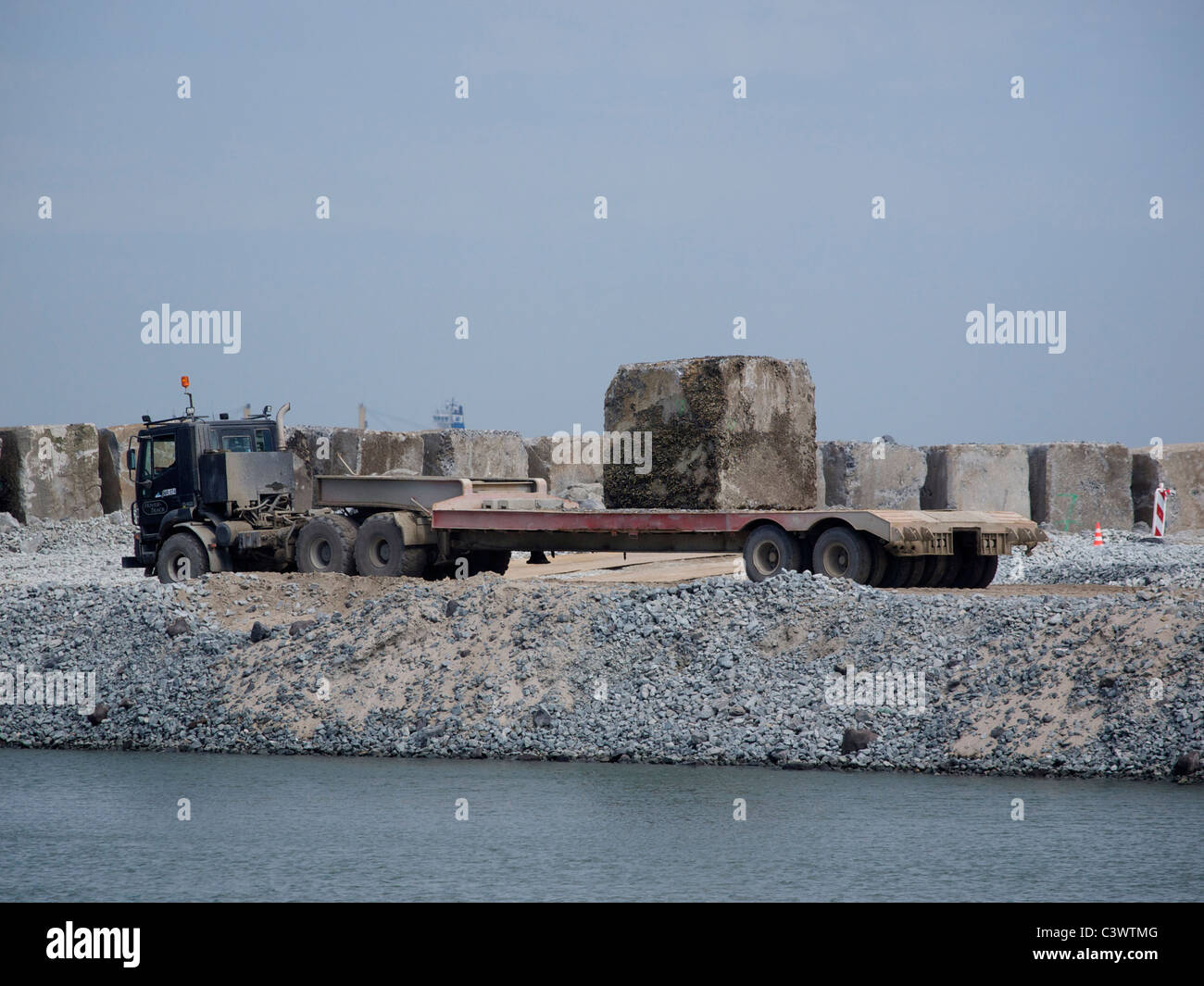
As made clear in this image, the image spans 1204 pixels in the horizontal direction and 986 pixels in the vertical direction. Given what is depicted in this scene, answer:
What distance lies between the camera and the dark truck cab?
19031mm

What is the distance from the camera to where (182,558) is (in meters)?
Result: 19.2

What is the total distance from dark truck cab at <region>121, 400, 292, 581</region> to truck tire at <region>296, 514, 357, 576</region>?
1042 millimetres

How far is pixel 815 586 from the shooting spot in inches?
579

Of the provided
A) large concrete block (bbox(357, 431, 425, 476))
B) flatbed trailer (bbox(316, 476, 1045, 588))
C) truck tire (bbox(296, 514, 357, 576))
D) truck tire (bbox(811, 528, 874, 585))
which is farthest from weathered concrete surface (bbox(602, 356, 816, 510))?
large concrete block (bbox(357, 431, 425, 476))

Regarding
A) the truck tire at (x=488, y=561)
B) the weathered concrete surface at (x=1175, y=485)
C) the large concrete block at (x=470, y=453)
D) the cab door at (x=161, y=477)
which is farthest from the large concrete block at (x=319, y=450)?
the weathered concrete surface at (x=1175, y=485)

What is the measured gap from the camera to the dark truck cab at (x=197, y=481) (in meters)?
19.0

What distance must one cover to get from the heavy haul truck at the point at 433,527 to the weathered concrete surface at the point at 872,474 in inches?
512

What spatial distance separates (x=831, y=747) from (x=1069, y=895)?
414cm

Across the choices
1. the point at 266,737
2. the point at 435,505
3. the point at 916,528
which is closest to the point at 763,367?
the point at 916,528

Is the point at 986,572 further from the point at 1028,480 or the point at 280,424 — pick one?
the point at 1028,480

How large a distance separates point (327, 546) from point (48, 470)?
13.3 m

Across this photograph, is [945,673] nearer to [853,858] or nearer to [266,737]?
[853,858]

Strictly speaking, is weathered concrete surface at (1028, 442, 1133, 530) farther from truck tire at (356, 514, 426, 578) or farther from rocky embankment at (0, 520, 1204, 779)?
truck tire at (356, 514, 426, 578)

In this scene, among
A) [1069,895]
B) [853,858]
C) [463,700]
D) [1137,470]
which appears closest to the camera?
[1069,895]
